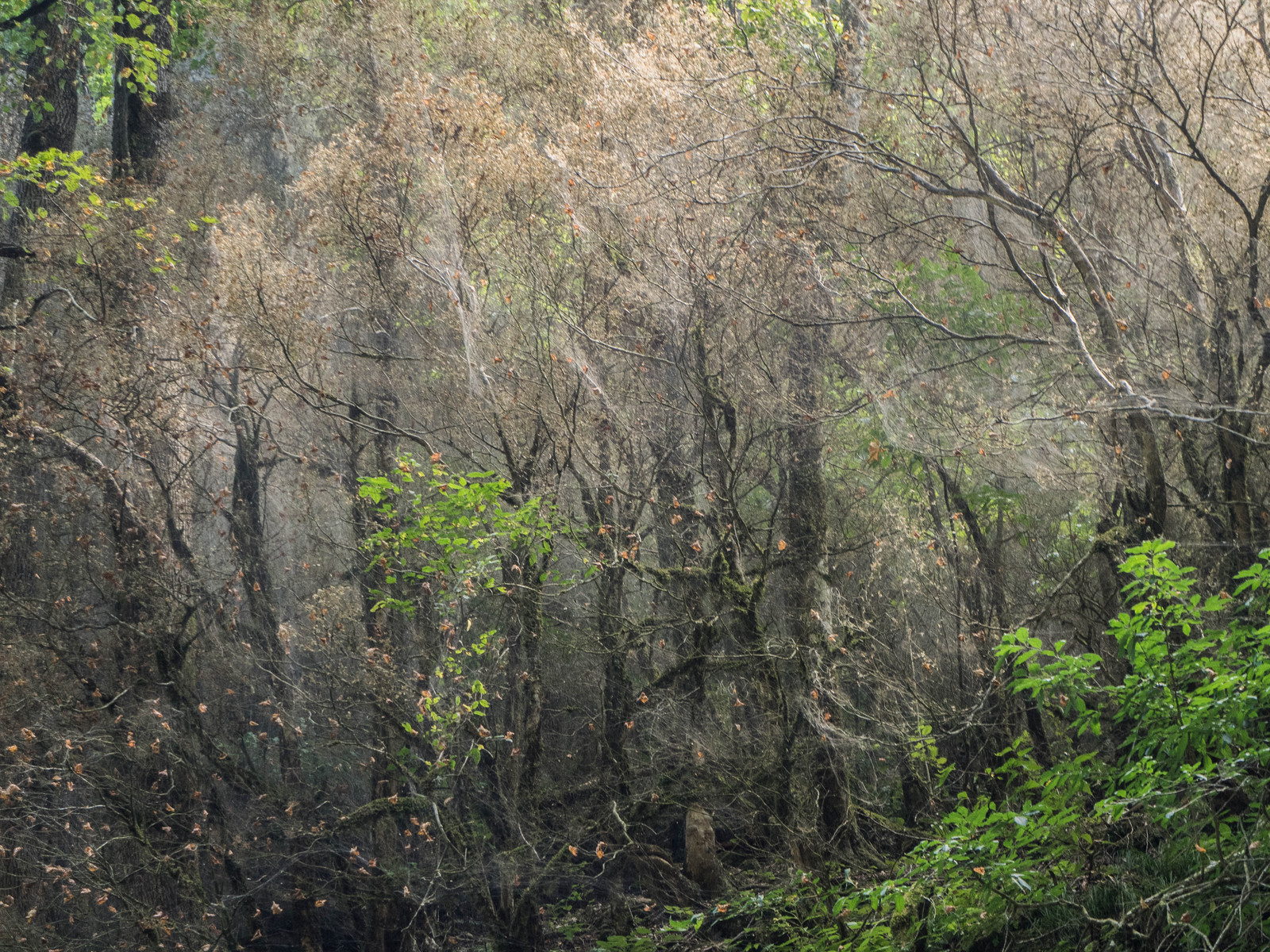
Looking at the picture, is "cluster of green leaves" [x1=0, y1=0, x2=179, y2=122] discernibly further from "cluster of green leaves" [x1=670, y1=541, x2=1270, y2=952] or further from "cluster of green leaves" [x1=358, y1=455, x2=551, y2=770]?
"cluster of green leaves" [x1=670, y1=541, x2=1270, y2=952]

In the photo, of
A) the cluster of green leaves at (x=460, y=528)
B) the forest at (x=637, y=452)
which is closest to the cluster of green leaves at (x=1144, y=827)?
the forest at (x=637, y=452)

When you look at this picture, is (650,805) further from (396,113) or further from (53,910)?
(396,113)

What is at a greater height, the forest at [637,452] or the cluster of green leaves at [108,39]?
the cluster of green leaves at [108,39]

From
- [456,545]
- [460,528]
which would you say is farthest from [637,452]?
[456,545]

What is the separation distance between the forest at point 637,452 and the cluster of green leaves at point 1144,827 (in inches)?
43.8

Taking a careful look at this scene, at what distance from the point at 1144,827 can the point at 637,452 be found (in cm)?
608

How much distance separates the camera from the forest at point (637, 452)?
23.8 feet

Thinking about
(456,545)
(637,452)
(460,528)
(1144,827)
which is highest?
(637,452)

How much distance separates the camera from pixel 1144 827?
4586mm

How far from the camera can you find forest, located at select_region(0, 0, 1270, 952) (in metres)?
7.24

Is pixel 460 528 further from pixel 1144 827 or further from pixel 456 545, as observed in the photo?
pixel 1144 827

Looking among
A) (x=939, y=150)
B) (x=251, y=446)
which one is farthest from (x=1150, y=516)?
(x=251, y=446)

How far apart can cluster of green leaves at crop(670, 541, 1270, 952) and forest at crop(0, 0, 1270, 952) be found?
1112 mm

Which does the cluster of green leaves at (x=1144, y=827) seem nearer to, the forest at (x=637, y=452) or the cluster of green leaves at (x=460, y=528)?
the forest at (x=637, y=452)
